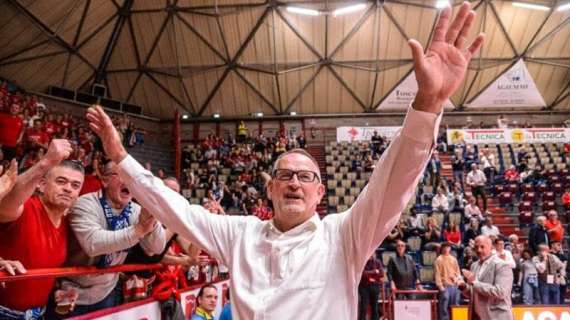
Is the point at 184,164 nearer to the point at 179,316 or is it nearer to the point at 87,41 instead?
the point at 87,41

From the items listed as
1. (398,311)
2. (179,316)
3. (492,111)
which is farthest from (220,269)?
(492,111)

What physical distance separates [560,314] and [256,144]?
40.9 ft

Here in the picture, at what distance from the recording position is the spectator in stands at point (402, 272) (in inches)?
315

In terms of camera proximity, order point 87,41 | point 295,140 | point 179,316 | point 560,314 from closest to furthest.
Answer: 1. point 179,316
2. point 560,314
3. point 87,41
4. point 295,140

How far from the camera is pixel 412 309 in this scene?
7.42 m

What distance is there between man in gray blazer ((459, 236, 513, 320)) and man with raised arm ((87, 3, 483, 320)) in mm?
3135

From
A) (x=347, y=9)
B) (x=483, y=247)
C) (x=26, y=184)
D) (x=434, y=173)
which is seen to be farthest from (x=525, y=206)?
(x=26, y=184)

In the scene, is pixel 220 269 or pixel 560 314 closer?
pixel 220 269

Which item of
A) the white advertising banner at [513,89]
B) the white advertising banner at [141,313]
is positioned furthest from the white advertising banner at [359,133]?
the white advertising banner at [141,313]

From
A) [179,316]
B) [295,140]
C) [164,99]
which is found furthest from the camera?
[164,99]

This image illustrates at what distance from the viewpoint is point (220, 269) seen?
20.0 feet

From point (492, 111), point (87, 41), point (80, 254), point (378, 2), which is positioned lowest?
point (80, 254)

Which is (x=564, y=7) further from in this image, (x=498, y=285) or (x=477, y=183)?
(x=498, y=285)

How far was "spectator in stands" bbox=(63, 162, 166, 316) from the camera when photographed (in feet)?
8.08
